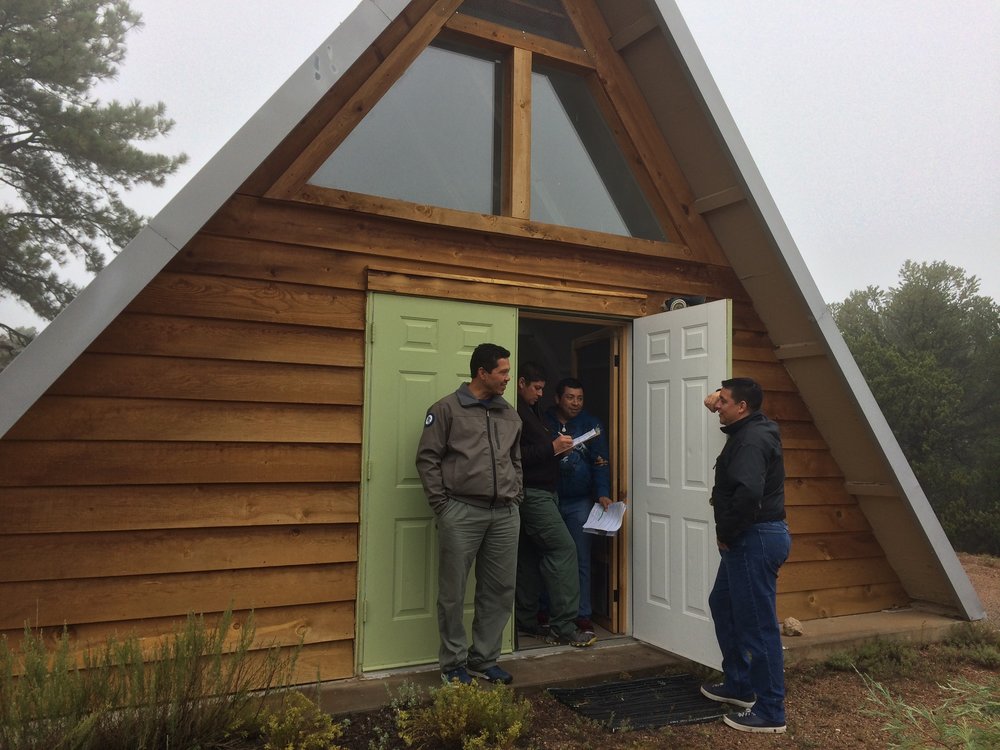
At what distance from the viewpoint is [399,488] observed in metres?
4.20

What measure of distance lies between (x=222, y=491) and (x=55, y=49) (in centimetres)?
1195

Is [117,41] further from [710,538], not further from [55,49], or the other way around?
[710,538]

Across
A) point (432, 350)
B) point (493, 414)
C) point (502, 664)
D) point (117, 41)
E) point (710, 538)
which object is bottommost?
point (502, 664)

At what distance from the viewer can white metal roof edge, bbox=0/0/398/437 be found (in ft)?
10.2

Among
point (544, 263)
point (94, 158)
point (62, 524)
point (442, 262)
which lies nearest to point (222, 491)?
point (62, 524)

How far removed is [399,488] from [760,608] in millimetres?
2054

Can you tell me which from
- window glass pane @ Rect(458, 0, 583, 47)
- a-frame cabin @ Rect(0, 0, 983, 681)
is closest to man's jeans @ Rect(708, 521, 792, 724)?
a-frame cabin @ Rect(0, 0, 983, 681)

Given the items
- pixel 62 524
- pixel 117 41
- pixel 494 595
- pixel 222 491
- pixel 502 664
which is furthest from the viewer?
pixel 117 41

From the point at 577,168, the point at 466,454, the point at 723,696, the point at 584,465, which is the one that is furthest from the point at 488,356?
the point at 723,696

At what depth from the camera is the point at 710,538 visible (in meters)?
4.39

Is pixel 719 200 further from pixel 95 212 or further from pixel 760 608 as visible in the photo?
pixel 95 212

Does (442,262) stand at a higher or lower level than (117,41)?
lower

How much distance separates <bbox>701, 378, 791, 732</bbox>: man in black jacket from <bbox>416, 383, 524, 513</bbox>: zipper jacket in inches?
45.9

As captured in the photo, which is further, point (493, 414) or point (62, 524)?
point (493, 414)
